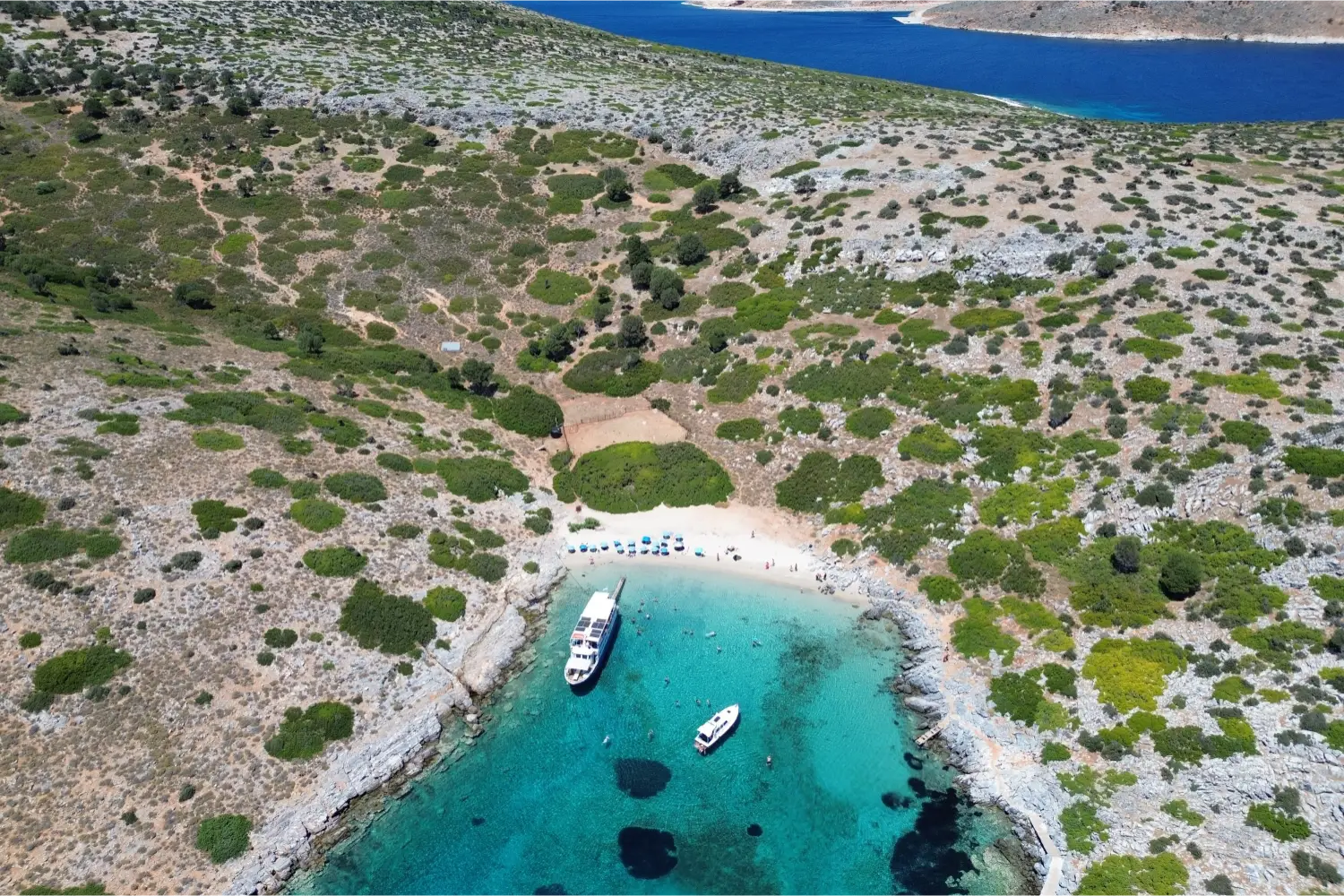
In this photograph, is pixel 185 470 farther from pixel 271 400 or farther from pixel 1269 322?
pixel 1269 322

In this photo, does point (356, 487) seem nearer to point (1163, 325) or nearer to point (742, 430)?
point (742, 430)

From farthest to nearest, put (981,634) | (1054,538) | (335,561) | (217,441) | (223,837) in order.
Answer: (217,441), (1054,538), (335,561), (981,634), (223,837)

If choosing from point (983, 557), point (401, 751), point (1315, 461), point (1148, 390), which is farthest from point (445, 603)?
point (1315, 461)

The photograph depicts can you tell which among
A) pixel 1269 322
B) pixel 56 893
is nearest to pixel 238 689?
pixel 56 893

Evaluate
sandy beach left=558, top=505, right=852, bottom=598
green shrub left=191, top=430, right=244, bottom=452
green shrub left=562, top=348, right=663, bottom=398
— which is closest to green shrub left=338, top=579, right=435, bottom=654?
sandy beach left=558, top=505, right=852, bottom=598

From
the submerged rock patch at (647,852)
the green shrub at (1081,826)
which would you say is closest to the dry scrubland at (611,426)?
the green shrub at (1081,826)
